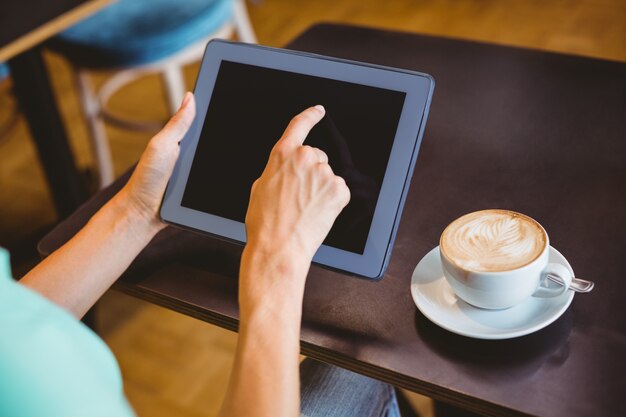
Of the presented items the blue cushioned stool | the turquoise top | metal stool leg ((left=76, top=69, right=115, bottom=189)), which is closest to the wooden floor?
metal stool leg ((left=76, top=69, right=115, bottom=189))

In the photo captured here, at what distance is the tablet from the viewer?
699 millimetres

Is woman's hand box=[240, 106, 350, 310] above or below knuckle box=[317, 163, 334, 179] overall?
below

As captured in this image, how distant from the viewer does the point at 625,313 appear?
66 centimetres

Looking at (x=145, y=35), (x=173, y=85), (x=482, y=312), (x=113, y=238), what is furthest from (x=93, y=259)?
(x=173, y=85)

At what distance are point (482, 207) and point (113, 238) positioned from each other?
1.44 ft

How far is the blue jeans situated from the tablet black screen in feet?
0.78

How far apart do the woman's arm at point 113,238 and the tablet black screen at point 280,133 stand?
35 millimetres

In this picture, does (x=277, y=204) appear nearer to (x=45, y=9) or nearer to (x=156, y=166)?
(x=156, y=166)

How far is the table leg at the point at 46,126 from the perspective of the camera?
1571 millimetres

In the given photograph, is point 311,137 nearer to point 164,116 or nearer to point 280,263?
point 280,263

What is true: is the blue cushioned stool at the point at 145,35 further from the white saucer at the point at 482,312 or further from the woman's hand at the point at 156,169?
the white saucer at the point at 482,312

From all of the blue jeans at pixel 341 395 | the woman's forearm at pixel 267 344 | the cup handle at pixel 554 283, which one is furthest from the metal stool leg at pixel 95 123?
the cup handle at pixel 554 283

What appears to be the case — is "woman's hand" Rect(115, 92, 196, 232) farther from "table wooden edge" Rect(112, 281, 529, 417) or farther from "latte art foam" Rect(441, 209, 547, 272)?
"latte art foam" Rect(441, 209, 547, 272)

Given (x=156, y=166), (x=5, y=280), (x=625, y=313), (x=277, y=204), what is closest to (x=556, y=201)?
(x=625, y=313)
